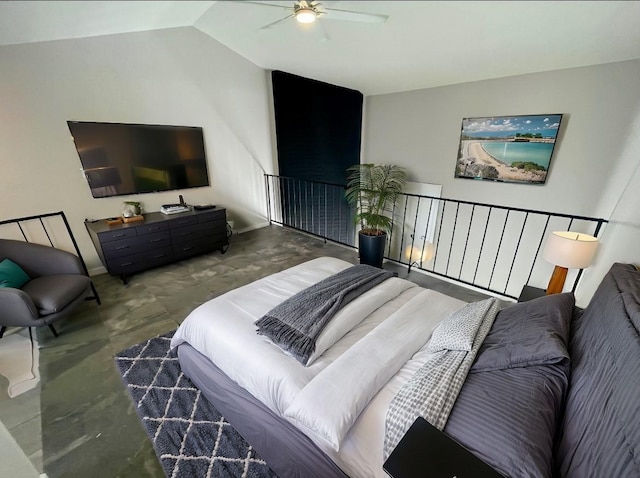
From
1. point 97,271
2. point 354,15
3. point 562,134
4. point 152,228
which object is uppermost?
point 354,15

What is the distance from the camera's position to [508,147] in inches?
129

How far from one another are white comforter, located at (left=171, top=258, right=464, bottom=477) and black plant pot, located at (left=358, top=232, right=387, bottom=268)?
136cm

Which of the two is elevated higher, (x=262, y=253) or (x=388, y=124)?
(x=388, y=124)

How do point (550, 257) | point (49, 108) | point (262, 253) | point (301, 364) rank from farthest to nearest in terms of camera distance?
point (262, 253)
point (49, 108)
point (550, 257)
point (301, 364)

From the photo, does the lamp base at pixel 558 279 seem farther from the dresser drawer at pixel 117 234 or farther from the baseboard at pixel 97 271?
the baseboard at pixel 97 271

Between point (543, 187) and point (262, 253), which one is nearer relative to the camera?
point (543, 187)

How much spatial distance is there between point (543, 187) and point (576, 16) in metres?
2.03

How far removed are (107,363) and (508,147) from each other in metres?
4.53

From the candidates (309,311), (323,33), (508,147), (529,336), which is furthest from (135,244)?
(508,147)

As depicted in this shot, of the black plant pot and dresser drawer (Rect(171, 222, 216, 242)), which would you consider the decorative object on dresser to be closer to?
dresser drawer (Rect(171, 222, 216, 242))

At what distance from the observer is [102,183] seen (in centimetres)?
286

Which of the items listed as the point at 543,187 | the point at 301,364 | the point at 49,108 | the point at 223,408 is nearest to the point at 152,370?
the point at 223,408

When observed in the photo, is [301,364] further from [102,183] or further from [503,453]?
[102,183]

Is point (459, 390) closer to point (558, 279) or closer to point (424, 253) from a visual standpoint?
point (558, 279)
